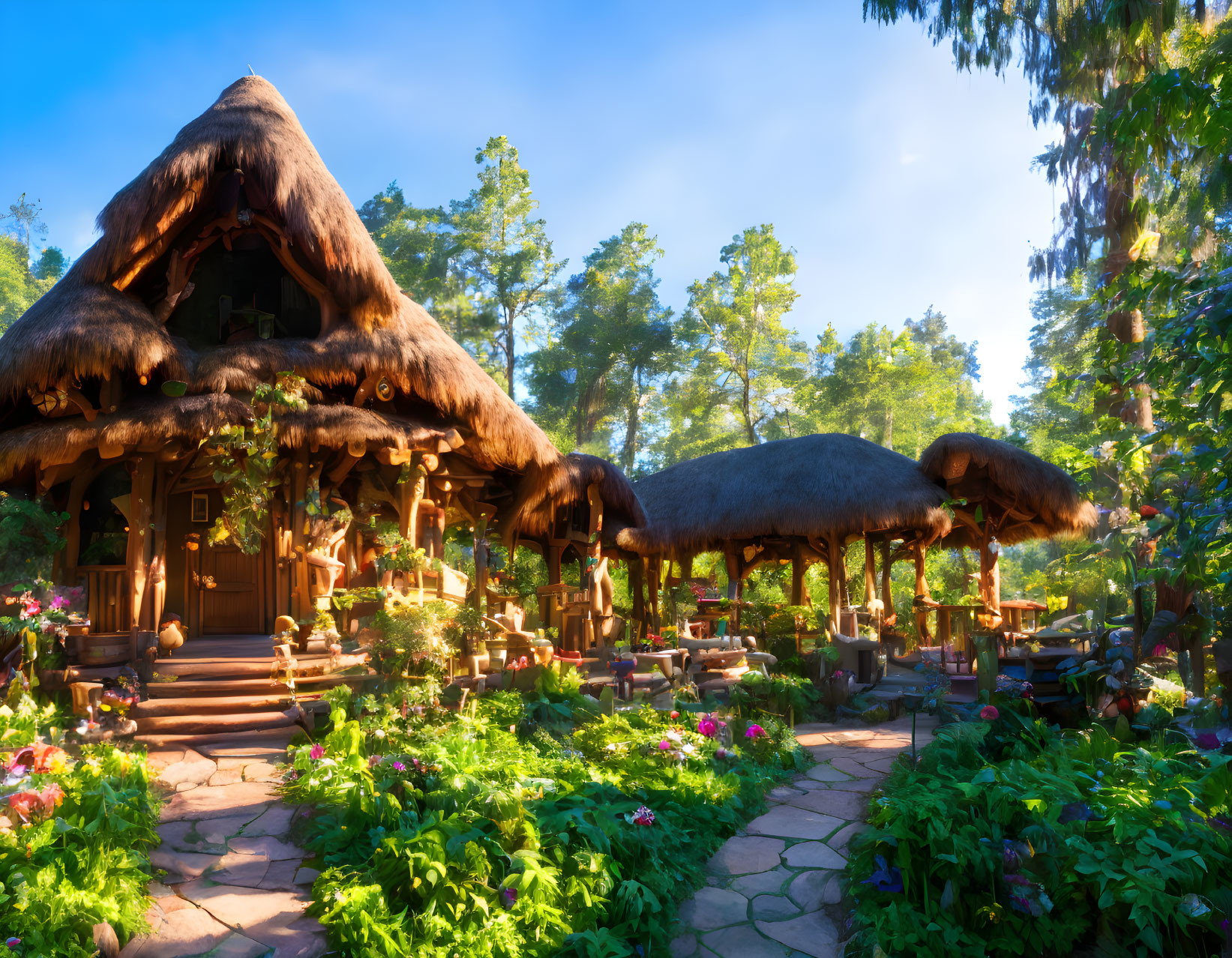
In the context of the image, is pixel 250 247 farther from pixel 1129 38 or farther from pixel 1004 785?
pixel 1129 38

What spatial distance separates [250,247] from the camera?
8.90 meters

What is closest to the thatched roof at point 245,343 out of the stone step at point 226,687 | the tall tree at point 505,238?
the stone step at point 226,687

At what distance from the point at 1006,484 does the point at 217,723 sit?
1073cm

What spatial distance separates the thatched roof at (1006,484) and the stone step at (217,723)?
383 inches

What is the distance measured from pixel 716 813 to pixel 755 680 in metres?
2.78

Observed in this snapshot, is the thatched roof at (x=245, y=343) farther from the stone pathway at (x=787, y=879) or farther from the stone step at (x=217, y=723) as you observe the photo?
the stone pathway at (x=787, y=879)

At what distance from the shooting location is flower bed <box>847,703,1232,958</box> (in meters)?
3.08

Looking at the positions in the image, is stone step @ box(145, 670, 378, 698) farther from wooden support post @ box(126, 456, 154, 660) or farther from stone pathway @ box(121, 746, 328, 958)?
stone pathway @ box(121, 746, 328, 958)

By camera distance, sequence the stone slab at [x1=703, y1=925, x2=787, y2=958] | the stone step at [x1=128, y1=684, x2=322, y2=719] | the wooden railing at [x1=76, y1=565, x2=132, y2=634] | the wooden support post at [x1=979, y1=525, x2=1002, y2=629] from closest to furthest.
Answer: the stone slab at [x1=703, y1=925, x2=787, y2=958] → the stone step at [x1=128, y1=684, x2=322, y2=719] → the wooden railing at [x1=76, y1=565, x2=132, y2=634] → the wooden support post at [x1=979, y1=525, x2=1002, y2=629]

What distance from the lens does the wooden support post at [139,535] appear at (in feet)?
24.6

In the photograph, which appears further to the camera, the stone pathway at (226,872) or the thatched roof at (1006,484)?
the thatched roof at (1006,484)

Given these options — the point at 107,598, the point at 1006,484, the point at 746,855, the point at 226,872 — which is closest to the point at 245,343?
the point at 107,598

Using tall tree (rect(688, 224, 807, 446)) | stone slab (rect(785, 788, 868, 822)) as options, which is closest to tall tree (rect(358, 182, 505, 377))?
tall tree (rect(688, 224, 807, 446))

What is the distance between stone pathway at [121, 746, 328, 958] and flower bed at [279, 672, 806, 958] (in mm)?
159
